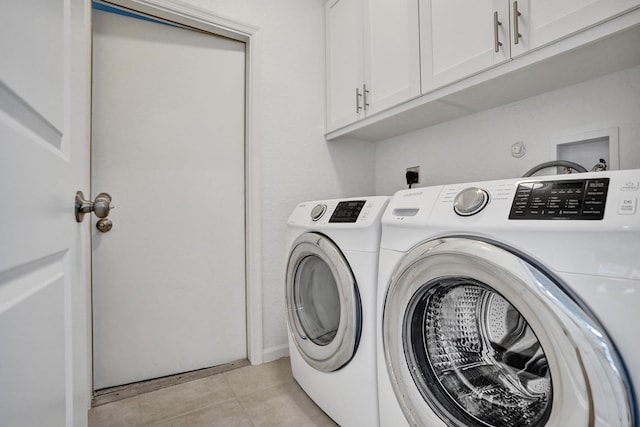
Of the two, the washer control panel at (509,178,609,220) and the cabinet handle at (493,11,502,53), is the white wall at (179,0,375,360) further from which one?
the washer control panel at (509,178,609,220)

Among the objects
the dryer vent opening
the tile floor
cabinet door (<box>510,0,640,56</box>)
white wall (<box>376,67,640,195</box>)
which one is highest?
cabinet door (<box>510,0,640,56</box>)

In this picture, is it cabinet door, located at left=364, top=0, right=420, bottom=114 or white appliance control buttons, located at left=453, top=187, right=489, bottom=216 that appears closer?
white appliance control buttons, located at left=453, top=187, right=489, bottom=216

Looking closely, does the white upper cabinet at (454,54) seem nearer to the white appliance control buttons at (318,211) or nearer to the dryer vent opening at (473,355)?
the white appliance control buttons at (318,211)

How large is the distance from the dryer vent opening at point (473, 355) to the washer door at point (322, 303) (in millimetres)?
257

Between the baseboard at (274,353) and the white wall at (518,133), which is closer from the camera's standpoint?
the white wall at (518,133)

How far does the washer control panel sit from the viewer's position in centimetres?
60

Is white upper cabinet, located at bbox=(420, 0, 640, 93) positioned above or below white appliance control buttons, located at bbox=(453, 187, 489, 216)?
above

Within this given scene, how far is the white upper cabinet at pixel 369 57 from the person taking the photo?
1.45 meters

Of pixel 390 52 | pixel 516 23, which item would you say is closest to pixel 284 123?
pixel 390 52

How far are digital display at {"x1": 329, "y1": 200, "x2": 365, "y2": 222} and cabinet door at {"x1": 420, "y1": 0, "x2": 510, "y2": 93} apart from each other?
2.15 feet

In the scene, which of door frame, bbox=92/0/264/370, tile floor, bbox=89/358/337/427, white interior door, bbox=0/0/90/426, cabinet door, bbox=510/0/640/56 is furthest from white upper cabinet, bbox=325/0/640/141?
tile floor, bbox=89/358/337/427

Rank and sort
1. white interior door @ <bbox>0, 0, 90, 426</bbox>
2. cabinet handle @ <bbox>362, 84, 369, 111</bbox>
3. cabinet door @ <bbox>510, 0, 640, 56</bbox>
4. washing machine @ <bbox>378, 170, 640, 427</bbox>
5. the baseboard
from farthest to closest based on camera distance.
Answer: the baseboard → cabinet handle @ <bbox>362, 84, 369, 111</bbox> → cabinet door @ <bbox>510, 0, 640, 56</bbox> → washing machine @ <bbox>378, 170, 640, 427</bbox> → white interior door @ <bbox>0, 0, 90, 426</bbox>

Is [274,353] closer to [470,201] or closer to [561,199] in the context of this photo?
[470,201]

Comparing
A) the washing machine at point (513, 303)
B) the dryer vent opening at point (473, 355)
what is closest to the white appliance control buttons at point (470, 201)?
the washing machine at point (513, 303)
